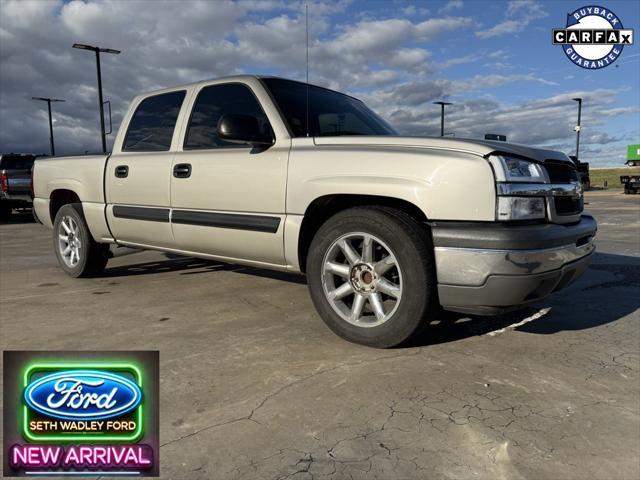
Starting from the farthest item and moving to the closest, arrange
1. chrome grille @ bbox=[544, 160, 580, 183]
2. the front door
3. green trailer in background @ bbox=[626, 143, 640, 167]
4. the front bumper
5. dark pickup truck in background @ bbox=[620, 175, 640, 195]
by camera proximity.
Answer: green trailer in background @ bbox=[626, 143, 640, 167] → dark pickup truck in background @ bbox=[620, 175, 640, 195] → the front door → chrome grille @ bbox=[544, 160, 580, 183] → the front bumper

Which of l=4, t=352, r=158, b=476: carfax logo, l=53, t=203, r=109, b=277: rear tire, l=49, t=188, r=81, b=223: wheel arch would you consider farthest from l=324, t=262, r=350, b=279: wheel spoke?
l=49, t=188, r=81, b=223: wheel arch

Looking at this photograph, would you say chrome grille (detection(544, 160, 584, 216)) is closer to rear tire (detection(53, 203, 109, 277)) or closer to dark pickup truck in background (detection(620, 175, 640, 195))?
rear tire (detection(53, 203, 109, 277))

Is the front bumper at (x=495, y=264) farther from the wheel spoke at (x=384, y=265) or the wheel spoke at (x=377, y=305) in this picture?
the wheel spoke at (x=377, y=305)

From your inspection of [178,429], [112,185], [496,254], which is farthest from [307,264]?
[112,185]

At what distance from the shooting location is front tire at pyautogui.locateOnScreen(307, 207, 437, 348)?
9.27ft

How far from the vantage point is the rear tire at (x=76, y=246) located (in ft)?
17.0

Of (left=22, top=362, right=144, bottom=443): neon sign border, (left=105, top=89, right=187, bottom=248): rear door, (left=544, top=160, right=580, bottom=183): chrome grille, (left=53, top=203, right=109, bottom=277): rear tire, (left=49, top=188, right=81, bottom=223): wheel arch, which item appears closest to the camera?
(left=22, top=362, right=144, bottom=443): neon sign border

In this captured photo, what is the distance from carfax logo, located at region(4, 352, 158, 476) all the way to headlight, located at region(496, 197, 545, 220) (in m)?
1.91

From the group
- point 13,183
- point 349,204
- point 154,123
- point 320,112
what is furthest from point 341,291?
point 13,183

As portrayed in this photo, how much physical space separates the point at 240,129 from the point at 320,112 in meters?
0.89

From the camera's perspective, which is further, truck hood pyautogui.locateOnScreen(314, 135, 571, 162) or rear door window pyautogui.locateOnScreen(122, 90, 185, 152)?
rear door window pyautogui.locateOnScreen(122, 90, 185, 152)

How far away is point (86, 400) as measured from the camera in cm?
173

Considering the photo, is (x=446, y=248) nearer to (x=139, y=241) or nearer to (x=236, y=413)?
(x=236, y=413)

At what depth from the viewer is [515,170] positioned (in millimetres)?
2740
